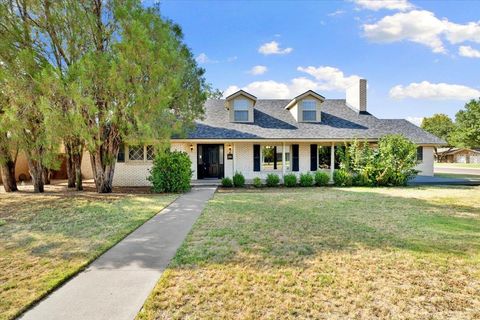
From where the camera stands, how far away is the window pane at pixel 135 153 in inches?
615

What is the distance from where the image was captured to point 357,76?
18.6 m


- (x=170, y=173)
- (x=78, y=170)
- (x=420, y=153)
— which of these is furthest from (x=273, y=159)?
(x=78, y=170)

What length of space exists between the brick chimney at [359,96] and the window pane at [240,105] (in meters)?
8.18

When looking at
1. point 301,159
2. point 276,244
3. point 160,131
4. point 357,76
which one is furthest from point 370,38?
point 276,244

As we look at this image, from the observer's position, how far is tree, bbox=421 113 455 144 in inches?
2597

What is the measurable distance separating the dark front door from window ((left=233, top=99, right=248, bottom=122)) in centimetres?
225

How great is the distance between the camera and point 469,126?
50.3 m

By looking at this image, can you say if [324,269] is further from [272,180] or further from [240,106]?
[240,106]

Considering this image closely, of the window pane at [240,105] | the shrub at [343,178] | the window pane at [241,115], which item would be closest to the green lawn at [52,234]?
the window pane at [241,115]

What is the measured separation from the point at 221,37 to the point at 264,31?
2845 millimetres

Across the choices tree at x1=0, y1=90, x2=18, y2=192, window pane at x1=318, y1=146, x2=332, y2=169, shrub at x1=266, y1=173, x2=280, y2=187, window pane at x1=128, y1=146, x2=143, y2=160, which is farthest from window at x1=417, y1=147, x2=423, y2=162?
tree at x1=0, y1=90, x2=18, y2=192

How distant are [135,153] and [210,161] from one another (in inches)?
175

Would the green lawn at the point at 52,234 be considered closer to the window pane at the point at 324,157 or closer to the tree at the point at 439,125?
the window pane at the point at 324,157

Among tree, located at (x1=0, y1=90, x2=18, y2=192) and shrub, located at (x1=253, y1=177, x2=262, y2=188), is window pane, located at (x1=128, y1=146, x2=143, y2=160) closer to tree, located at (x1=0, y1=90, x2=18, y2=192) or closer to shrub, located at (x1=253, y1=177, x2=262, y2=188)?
tree, located at (x1=0, y1=90, x2=18, y2=192)
